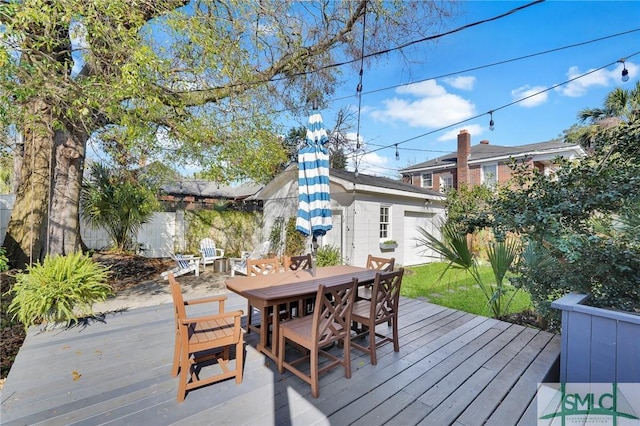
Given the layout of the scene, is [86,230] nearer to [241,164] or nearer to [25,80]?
[241,164]

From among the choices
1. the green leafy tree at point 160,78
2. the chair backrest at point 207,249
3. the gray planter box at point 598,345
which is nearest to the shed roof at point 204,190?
the chair backrest at point 207,249

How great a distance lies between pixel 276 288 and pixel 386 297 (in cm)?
124

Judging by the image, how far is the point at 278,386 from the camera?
2576 millimetres

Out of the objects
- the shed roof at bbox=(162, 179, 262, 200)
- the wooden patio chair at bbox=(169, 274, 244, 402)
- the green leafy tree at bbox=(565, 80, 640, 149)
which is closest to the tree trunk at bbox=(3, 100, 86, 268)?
the wooden patio chair at bbox=(169, 274, 244, 402)

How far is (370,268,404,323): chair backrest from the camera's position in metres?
3.11

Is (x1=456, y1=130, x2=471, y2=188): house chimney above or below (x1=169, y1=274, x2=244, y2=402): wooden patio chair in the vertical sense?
above

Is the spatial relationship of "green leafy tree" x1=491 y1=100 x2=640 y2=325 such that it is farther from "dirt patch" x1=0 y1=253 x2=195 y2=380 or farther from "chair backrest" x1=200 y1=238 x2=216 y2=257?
"chair backrest" x1=200 y1=238 x2=216 y2=257

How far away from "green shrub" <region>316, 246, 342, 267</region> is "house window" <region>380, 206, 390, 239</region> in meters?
2.14

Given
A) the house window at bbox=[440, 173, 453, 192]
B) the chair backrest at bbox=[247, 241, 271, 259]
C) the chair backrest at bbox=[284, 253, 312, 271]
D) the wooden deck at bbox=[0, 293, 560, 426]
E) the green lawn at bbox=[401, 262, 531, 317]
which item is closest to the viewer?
the wooden deck at bbox=[0, 293, 560, 426]

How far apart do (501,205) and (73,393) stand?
4.74 m

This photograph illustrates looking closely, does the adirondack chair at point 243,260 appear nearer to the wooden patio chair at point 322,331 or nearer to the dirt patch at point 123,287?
the dirt patch at point 123,287

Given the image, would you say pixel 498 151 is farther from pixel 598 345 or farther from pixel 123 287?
pixel 123 287

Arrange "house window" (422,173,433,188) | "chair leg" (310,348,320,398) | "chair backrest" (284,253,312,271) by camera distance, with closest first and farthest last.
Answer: "chair leg" (310,348,320,398) → "chair backrest" (284,253,312,271) → "house window" (422,173,433,188)

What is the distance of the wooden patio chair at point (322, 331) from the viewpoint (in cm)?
250
